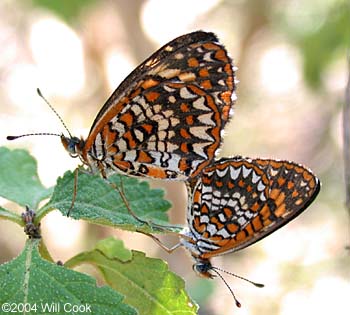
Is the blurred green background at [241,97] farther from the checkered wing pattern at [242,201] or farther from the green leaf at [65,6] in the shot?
the checkered wing pattern at [242,201]

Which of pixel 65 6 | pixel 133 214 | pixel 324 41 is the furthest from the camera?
pixel 324 41

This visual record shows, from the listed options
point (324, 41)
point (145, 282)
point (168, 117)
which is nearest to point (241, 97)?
point (324, 41)

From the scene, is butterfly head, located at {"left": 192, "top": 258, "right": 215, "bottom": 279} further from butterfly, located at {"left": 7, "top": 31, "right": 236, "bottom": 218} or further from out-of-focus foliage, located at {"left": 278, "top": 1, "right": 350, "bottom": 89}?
out-of-focus foliage, located at {"left": 278, "top": 1, "right": 350, "bottom": 89}

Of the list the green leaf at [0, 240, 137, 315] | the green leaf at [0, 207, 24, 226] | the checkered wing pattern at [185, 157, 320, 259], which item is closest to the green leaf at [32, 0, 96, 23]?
the checkered wing pattern at [185, 157, 320, 259]

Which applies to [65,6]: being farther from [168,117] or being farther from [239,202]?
[239,202]

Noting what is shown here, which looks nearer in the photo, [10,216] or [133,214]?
[10,216]
